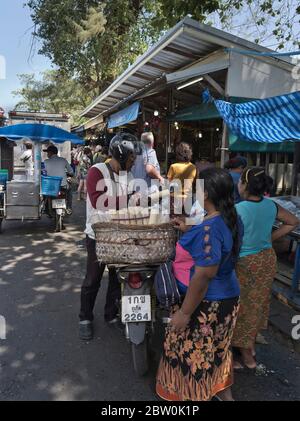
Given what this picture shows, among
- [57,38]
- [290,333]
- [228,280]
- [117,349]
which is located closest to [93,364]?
[117,349]

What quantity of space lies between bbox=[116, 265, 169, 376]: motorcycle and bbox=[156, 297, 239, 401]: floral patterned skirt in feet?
1.32

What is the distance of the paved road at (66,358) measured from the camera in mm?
2943

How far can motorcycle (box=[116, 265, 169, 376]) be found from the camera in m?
3.00

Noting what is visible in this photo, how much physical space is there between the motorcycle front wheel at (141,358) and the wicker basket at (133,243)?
2.32ft

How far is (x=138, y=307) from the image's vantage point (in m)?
3.03

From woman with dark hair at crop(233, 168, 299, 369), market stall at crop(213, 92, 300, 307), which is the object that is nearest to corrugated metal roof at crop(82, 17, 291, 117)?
market stall at crop(213, 92, 300, 307)

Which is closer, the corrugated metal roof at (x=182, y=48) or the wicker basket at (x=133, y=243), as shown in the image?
the wicker basket at (x=133, y=243)

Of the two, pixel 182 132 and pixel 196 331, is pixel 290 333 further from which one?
pixel 182 132

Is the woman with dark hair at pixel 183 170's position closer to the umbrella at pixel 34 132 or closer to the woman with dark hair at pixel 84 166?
the umbrella at pixel 34 132

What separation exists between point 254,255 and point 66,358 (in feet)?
6.05

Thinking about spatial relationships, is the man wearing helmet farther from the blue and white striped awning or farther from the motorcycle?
the blue and white striped awning


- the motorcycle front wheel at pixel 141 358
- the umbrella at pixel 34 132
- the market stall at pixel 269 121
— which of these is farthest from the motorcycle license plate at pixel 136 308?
the umbrella at pixel 34 132
